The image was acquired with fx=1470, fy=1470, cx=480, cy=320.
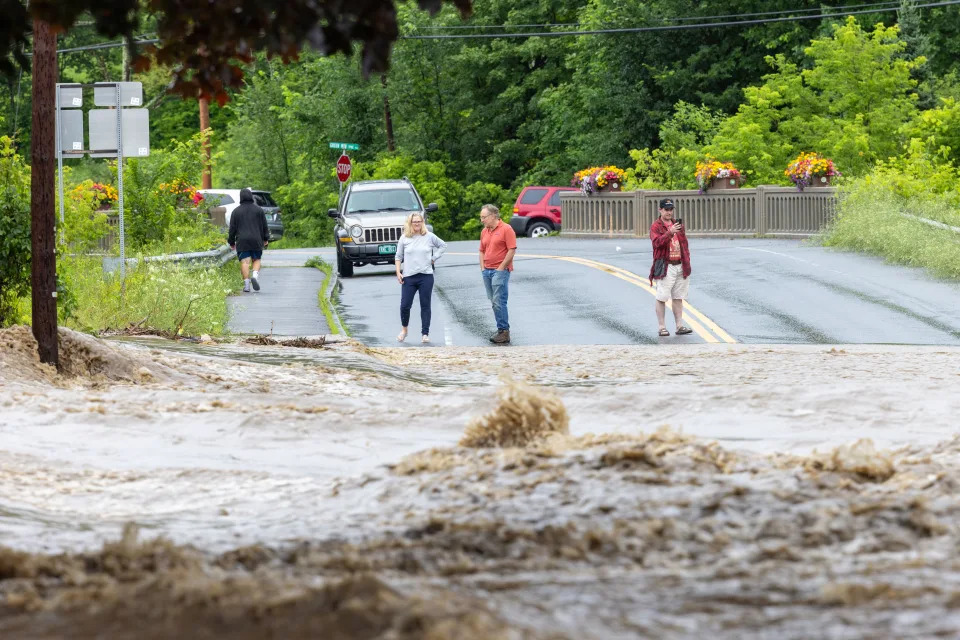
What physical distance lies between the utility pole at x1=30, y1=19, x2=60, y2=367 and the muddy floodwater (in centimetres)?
24

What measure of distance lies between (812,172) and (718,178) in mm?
3120

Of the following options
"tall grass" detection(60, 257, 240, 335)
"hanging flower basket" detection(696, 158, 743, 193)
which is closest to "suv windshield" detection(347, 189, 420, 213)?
"hanging flower basket" detection(696, 158, 743, 193)

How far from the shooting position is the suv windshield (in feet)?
102

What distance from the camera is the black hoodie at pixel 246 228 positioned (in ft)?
81.4

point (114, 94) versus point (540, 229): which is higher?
point (114, 94)

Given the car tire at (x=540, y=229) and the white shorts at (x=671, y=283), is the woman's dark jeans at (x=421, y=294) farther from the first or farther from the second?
the car tire at (x=540, y=229)

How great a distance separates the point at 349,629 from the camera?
177 inches

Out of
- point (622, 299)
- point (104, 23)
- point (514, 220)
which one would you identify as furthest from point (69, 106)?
point (514, 220)

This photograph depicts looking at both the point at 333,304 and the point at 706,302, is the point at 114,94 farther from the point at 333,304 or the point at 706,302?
the point at 706,302

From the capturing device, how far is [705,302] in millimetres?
21906

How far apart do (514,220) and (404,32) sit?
14.9 meters

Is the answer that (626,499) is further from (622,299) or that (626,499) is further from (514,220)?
(514,220)

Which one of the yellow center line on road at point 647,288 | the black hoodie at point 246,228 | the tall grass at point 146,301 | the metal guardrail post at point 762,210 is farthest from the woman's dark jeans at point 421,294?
the metal guardrail post at point 762,210

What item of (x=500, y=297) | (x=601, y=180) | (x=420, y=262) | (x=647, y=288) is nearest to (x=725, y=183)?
(x=601, y=180)
